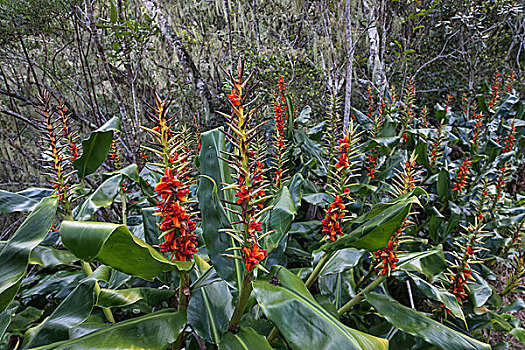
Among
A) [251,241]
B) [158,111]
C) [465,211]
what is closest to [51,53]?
[158,111]

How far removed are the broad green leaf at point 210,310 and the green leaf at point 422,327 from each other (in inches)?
23.6

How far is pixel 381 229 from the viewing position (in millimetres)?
935

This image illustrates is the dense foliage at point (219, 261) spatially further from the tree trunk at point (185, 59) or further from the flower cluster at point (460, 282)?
the tree trunk at point (185, 59)

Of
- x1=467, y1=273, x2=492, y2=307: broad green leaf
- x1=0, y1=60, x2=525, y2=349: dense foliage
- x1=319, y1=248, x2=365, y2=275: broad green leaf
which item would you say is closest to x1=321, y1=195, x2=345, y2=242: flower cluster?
x1=0, y1=60, x2=525, y2=349: dense foliage

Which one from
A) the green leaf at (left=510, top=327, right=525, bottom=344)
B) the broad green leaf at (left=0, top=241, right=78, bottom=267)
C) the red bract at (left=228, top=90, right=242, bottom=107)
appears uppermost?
the red bract at (left=228, top=90, right=242, bottom=107)

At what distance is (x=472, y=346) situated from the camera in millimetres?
1064

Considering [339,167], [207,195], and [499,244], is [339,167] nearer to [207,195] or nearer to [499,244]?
[207,195]

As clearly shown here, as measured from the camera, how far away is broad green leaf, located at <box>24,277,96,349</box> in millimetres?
1076

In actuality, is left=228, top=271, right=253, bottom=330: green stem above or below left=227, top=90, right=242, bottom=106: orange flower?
below

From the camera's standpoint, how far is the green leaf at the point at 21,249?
83 cm

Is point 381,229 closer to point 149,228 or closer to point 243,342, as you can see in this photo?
point 243,342

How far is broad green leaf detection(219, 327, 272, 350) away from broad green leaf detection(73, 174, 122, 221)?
77 cm

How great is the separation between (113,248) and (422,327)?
114 cm

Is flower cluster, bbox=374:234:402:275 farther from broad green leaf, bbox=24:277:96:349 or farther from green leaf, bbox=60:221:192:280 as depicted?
broad green leaf, bbox=24:277:96:349
